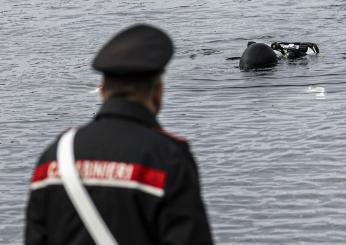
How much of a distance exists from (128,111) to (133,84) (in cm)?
10

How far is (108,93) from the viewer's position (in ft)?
13.1

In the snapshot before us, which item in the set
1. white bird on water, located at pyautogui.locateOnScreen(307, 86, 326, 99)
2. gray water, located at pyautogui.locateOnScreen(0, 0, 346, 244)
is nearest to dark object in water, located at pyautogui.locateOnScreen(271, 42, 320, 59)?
gray water, located at pyautogui.locateOnScreen(0, 0, 346, 244)

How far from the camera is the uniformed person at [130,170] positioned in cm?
380

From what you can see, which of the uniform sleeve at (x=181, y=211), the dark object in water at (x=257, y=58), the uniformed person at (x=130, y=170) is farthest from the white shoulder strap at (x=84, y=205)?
the dark object in water at (x=257, y=58)


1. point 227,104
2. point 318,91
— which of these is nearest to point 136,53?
point 227,104

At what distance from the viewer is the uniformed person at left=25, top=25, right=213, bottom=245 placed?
3.80 meters

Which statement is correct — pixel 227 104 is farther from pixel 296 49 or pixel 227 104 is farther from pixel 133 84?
pixel 133 84

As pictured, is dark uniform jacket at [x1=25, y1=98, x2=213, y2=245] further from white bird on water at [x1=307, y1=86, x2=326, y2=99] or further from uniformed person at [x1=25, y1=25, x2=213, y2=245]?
white bird on water at [x1=307, y1=86, x2=326, y2=99]

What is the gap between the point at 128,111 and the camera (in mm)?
3957

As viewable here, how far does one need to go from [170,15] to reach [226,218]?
2021 cm

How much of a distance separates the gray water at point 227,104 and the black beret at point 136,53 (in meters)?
8.27

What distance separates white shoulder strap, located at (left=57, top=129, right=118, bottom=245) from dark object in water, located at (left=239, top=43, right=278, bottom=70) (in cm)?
1875

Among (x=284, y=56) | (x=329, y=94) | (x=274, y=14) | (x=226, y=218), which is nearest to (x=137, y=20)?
(x=274, y=14)

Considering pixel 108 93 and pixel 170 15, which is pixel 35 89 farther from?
pixel 108 93
